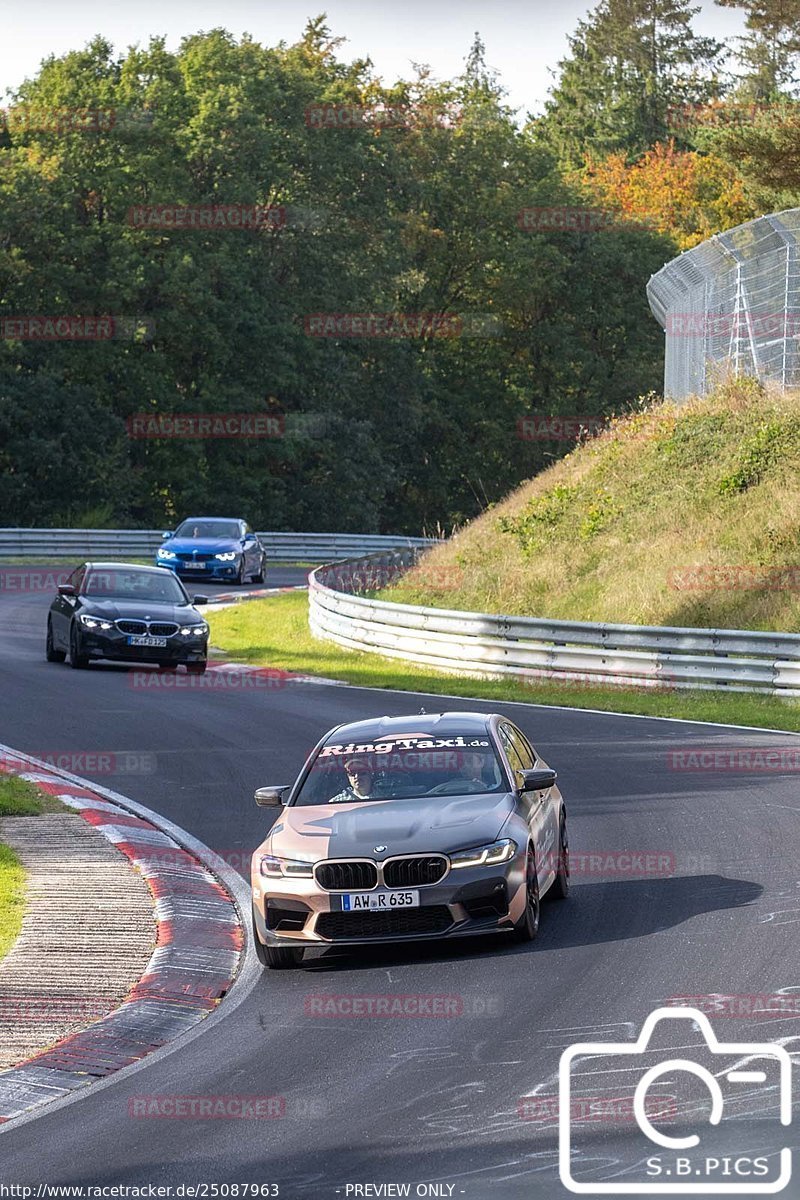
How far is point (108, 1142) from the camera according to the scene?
23.4 feet

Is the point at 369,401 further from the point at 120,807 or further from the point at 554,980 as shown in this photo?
the point at 554,980

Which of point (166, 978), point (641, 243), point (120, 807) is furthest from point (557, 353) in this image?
point (166, 978)

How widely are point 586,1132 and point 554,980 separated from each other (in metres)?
2.81

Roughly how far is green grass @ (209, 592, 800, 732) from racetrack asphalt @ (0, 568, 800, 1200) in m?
4.31

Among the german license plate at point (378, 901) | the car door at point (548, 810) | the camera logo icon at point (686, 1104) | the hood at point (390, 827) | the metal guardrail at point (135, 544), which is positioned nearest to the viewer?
the camera logo icon at point (686, 1104)

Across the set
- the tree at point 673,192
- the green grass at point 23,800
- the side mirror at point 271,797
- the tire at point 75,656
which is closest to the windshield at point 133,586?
the tire at point 75,656

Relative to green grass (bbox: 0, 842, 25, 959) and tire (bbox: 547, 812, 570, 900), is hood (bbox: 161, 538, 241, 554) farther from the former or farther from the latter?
tire (bbox: 547, 812, 570, 900)

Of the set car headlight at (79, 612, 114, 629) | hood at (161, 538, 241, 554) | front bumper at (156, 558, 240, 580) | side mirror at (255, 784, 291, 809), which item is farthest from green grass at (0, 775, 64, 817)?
hood at (161, 538, 241, 554)

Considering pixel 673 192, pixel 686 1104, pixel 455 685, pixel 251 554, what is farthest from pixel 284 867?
pixel 673 192

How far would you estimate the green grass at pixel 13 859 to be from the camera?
436 inches

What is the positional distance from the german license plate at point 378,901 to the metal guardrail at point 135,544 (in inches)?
1669

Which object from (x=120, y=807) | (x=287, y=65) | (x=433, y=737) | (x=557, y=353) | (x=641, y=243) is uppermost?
(x=287, y=65)

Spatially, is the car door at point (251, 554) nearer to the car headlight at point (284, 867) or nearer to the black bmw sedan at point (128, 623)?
the black bmw sedan at point (128, 623)

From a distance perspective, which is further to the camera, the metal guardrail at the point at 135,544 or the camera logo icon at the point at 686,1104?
the metal guardrail at the point at 135,544
